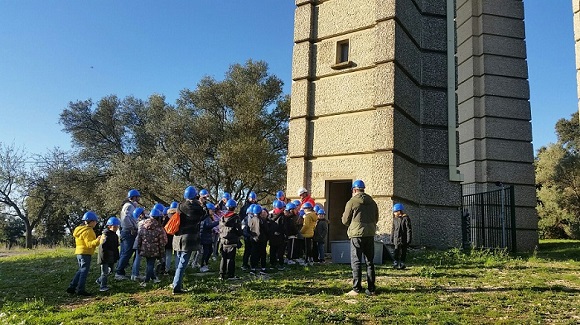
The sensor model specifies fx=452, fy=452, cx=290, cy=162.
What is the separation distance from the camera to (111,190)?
27688 millimetres

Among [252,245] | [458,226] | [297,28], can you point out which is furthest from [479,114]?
[252,245]

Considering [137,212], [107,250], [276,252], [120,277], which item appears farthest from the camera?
[276,252]

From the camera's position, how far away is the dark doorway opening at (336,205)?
608 inches

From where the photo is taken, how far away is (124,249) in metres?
10.6

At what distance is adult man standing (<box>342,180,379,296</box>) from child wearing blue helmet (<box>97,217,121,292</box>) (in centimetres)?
487

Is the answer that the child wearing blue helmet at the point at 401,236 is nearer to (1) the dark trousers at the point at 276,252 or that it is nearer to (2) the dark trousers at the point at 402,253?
(2) the dark trousers at the point at 402,253

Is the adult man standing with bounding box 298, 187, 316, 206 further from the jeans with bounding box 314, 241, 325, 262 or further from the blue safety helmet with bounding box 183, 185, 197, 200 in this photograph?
the blue safety helmet with bounding box 183, 185, 197, 200

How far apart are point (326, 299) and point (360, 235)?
1.35 m

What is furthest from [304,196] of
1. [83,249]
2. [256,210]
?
[83,249]

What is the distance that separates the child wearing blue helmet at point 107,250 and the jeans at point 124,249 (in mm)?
938

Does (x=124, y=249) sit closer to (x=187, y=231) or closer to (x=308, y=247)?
(x=187, y=231)

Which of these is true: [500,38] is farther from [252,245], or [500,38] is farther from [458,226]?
[252,245]

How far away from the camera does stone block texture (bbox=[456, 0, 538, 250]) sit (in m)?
20.0

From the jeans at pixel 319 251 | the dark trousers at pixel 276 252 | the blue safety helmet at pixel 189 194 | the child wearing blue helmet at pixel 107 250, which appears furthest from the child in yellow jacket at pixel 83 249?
the jeans at pixel 319 251
